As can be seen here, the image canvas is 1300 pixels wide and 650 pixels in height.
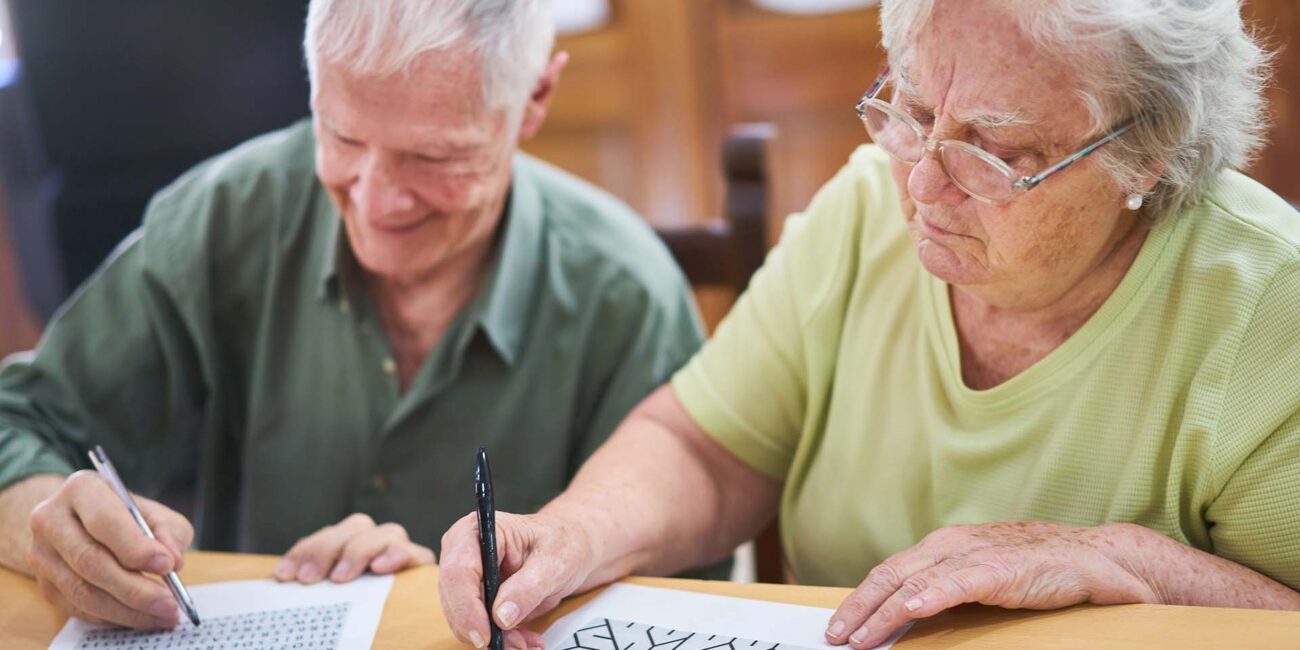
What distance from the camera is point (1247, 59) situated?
1.19 meters

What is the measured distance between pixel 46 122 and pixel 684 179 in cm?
178

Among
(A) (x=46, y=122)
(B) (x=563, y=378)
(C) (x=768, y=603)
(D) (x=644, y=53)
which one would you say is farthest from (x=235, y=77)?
(C) (x=768, y=603)

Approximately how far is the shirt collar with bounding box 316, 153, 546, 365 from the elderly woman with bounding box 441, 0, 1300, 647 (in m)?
0.35

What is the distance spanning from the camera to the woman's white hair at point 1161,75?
1.10 m

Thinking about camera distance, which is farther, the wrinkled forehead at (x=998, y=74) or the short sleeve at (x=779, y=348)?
the short sleeve at (x=779, y=348)

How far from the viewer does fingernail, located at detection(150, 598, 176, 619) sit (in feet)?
4.13

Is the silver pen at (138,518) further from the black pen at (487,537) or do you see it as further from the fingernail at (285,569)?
the black pen at (487,537)

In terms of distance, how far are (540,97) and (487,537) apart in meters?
0.77

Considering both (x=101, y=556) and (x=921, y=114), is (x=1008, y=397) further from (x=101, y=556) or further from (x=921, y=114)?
(x=101, y=556)

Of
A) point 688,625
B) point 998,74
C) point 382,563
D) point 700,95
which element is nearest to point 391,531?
point 382,563

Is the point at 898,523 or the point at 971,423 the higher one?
the point at 971,423

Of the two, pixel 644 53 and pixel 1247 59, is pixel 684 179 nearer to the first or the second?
pixel 644 53

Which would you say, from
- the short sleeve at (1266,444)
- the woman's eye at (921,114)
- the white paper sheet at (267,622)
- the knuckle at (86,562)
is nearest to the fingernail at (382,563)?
the white paper sheet at (267,622)

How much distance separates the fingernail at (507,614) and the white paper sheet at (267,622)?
16 cm
